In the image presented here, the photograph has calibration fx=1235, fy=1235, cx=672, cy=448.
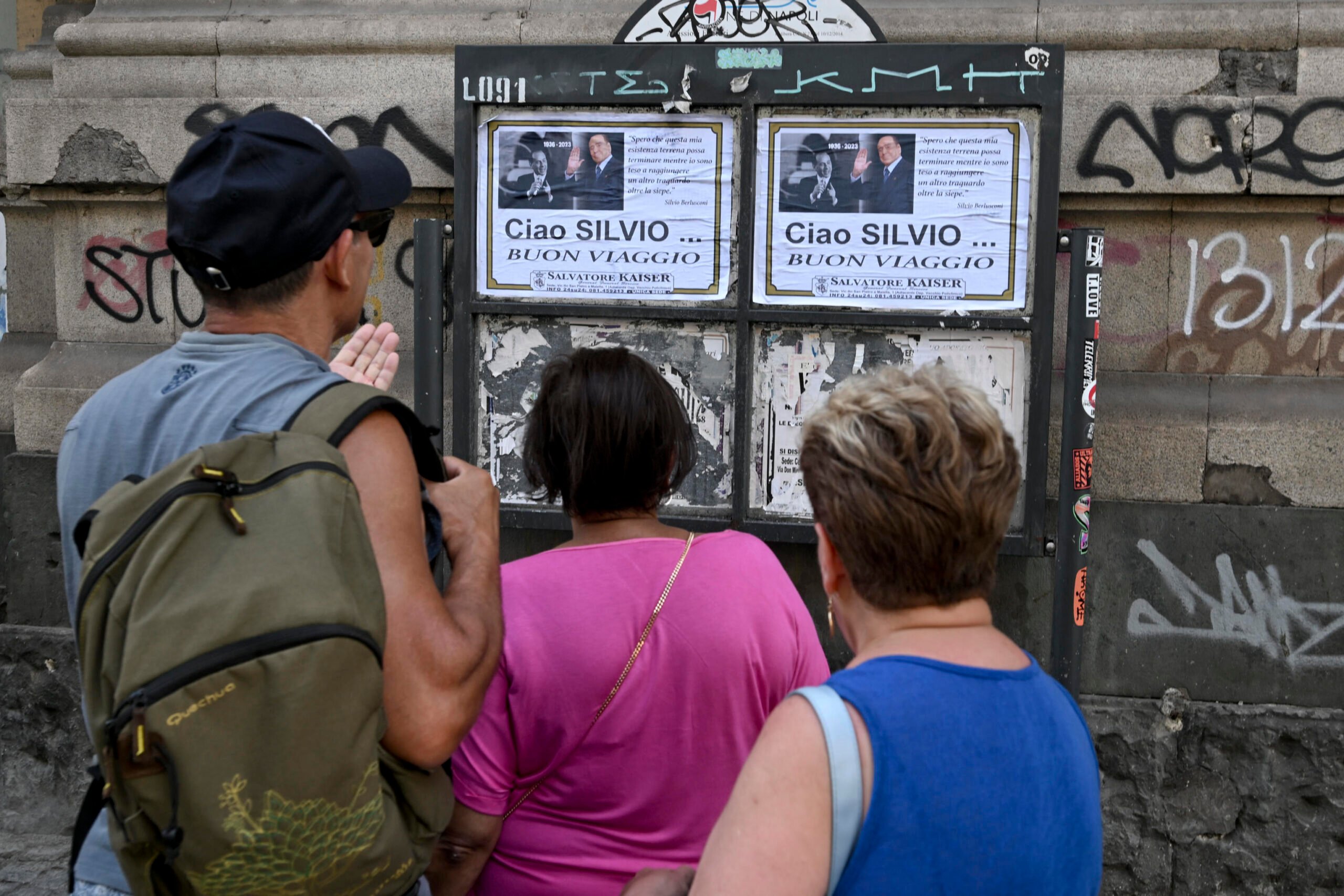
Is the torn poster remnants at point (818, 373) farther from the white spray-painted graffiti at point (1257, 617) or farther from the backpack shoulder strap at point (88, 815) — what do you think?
the backpack shoulder strap at point (88, 815)

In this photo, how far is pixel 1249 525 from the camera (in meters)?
4.12

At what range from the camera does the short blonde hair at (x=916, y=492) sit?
1.42 meters

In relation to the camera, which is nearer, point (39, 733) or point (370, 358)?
point (370, 358)

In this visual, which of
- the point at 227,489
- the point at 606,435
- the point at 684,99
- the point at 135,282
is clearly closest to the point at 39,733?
the point at 135,282

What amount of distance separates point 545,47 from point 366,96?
1155mm

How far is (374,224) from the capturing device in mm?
1860

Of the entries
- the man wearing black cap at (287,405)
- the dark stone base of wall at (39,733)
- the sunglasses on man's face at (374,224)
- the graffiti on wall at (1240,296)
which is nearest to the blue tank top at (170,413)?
the man wearing black cap at (287,405)

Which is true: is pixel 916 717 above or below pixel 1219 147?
below

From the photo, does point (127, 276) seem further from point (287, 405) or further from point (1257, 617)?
point (1257, 617)

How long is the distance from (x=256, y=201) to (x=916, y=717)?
1.04 metres

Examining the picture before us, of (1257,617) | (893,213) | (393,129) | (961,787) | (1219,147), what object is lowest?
(1257,617)

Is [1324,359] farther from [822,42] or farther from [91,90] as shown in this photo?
[91,90]

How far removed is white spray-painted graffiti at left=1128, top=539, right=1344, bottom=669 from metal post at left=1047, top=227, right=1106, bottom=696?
0.88m

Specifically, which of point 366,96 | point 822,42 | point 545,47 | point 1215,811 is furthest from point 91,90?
point 1215,811
